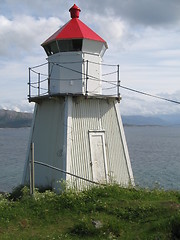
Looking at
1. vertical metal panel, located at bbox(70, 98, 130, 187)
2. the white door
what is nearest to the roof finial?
vertical metal panel, located at bbox(70, 98, 130, 187)

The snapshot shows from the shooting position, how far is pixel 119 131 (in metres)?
12.6

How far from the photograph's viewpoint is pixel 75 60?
38.7 feet

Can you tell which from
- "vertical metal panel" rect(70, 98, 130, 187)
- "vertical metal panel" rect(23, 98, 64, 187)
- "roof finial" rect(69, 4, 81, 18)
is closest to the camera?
"vertical metal panel" rect(70, 98, 130, 187)

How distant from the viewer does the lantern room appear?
463 inches

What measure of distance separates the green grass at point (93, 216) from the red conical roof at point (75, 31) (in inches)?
219

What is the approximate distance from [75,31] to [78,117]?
125 inches

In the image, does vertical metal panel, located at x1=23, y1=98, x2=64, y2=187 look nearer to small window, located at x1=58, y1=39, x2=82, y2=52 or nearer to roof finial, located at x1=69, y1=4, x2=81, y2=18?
small window, located at x1=58, y1=39, x2=82, y2=52

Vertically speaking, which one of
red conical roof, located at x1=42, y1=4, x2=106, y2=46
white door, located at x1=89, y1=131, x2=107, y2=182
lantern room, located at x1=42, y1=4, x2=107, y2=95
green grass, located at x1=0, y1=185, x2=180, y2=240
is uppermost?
red conical roof, located at x1=42, y1=4, x2=106, y2=46

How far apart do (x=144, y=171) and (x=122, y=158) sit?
686 inches

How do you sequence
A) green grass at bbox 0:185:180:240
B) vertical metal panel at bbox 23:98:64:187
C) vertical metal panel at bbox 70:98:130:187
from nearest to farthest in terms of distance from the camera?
green grass at bbox 0:185:180:240, vertical metal panel at bbox 70:98:130:187, vertical metal panel at bbox 23:98:64:187

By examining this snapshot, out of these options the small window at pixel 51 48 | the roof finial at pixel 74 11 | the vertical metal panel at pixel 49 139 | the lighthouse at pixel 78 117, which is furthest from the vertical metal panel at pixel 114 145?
the roof finial at pixel 74 11

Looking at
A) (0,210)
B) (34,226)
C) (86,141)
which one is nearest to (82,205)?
(34,226)

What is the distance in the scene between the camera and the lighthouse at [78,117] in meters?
11.4

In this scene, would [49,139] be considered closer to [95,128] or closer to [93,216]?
[95,128]
